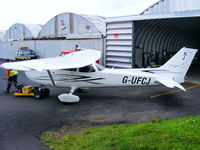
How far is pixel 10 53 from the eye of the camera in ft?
117

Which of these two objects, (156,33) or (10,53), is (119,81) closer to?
(156,33)

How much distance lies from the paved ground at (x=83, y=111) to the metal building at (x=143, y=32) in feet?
21.5

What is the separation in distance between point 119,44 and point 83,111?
1096 centimetres

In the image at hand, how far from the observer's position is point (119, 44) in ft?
63.3

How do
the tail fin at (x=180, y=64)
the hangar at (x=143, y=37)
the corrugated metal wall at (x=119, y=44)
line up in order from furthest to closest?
1. the corrugated metal wall at (x=119, y=44)
2. the hangar at (x=143, y=37)
3. the tail fin at (x=180, y=64)

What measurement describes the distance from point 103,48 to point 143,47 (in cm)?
364

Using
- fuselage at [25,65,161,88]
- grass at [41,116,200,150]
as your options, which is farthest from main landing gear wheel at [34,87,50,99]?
grass at [41,116,200,150]

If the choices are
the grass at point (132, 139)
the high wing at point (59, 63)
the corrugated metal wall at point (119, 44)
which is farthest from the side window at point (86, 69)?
the corrugated metal wall at point (119, 44)

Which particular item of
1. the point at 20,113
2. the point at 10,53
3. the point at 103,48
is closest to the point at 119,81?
the point at 20,113

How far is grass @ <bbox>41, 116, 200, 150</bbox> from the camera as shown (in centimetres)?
482

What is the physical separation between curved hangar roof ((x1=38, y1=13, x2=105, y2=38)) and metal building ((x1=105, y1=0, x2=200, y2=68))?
8.79 metres

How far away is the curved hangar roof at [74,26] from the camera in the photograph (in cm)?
3067

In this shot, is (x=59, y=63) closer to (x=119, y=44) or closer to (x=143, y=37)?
(x=119, y=44)

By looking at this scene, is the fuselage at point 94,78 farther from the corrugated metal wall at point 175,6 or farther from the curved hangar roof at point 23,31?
the curved hangar roof at point 23,31
